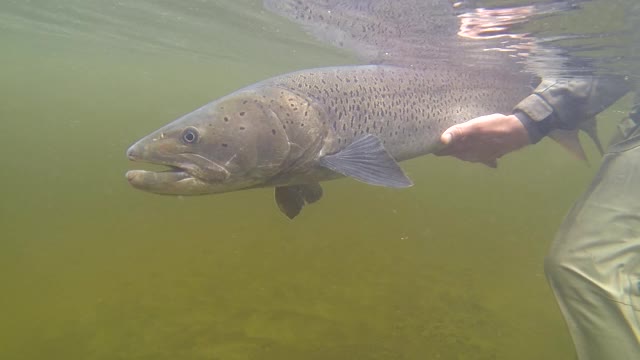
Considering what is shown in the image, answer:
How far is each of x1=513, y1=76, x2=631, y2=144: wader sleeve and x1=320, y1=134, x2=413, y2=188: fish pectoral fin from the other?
169cm

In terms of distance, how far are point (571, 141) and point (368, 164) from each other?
2.88 metres

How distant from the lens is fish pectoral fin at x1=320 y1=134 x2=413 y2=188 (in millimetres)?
3148

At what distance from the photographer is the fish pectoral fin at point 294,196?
4.03 m

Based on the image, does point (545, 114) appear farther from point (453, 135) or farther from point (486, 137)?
point (453, 135)

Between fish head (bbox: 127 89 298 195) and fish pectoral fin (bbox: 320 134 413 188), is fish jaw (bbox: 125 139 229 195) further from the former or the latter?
fish pectoral fin (bbox: 320 134 413 188)

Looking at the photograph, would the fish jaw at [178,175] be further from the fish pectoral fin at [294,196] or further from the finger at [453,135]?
the finger at [453,135]

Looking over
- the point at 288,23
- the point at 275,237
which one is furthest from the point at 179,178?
the point at 288,23

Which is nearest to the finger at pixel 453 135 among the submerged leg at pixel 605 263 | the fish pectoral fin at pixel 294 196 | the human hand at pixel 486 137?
the human hand at pixel 486 137

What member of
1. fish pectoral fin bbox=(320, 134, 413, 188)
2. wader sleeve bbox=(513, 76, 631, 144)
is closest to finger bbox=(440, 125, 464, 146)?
wader sleeve bbox=(513, 76, 631, 144)

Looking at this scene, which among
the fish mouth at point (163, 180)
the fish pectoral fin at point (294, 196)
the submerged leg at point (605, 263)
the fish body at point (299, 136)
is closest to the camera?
the submerged leg at point (605, 263)

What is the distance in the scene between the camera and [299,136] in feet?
11.4

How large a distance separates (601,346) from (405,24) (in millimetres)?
6827

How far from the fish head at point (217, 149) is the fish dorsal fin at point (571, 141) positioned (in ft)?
10.9

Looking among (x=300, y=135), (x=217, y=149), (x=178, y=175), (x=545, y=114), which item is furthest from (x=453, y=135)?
(x=178, y=175)
